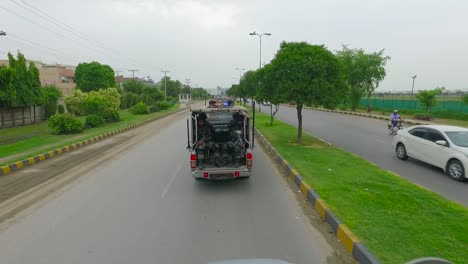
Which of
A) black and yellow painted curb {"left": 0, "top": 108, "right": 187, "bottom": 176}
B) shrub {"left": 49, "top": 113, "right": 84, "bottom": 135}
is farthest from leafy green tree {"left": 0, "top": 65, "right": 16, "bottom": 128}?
black and yellow painted curb {"left": 0, "top": 108, "right": 187, "bottom": 176}

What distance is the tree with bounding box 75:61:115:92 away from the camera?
67562 millimetres

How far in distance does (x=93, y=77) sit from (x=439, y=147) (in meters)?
68.5

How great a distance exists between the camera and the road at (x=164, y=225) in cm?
481

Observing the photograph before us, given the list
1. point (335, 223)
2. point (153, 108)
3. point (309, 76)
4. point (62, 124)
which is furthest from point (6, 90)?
point (153, 108)

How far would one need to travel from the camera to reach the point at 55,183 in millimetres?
9086

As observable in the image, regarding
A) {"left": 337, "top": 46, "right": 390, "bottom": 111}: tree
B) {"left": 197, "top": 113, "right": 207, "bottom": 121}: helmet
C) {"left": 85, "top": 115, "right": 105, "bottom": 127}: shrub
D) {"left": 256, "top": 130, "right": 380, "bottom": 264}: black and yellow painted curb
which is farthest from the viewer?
{"left": 337, "top": 46, "right": 390, "bottom": 111}: tree

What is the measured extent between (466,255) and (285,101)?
10.6 metres

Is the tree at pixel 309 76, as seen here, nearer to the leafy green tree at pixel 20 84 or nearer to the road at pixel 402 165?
the road at pixel 402 165

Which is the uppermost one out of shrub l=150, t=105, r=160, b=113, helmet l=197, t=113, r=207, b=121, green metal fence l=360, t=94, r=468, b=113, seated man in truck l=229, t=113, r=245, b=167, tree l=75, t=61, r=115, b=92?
tree l=75, t=61, r=115, b=92

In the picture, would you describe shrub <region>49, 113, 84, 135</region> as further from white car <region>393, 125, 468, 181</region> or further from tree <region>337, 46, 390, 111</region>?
tree <region>337, 46, 390, 111</region>

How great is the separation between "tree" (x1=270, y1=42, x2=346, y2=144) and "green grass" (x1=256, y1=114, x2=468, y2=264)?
4.35 meters

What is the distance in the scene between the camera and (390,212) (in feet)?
19.7

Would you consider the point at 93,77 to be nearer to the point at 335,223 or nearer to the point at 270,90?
the point at 270,90

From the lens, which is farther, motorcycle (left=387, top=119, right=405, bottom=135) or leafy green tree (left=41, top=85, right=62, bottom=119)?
leafy green tree (left=41, top=85, right=62, bottom=119)
